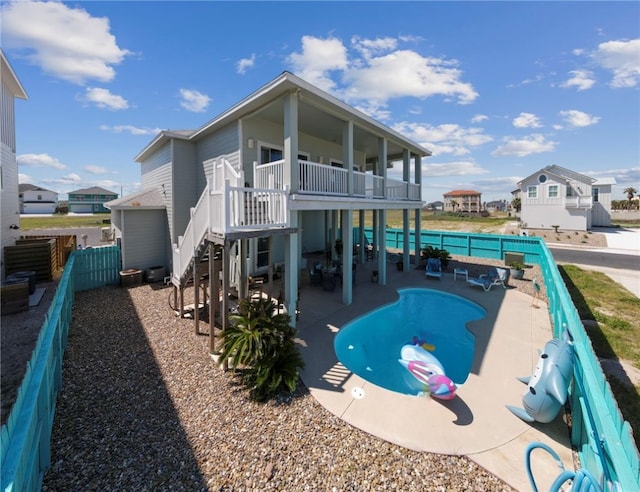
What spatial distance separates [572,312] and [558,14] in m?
9.07

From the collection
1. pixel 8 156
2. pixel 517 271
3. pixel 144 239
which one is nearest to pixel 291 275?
pixel 144 239

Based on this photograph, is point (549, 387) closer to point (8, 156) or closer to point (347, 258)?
point (347, 258)

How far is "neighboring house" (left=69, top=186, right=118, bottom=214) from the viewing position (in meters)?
65.1

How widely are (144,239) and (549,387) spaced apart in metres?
13.7

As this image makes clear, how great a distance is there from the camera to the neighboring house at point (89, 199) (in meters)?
65.1

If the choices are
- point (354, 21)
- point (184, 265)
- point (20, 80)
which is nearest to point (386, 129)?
point (354, 21)

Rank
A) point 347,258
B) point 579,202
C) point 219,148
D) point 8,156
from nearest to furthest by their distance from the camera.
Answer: point 347,258
point 8,156
point 219,148
point 579,202

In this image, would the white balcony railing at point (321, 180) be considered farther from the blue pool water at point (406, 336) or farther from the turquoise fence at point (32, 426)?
the turquoise fence at point (32, 426)

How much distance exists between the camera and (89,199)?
230ft

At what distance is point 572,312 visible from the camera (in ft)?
15.3

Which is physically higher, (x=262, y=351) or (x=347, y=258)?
(x=347, y=258)

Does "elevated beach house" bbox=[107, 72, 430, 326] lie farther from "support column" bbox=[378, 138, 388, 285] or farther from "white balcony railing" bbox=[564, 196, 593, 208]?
"white balcony railing" bbox=[564, 196, 593, 208]

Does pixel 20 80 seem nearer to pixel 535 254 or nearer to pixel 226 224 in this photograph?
pixel 226 224

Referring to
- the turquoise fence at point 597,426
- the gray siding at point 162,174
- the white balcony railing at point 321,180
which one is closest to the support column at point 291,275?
the white balcony railing at point 321,180
